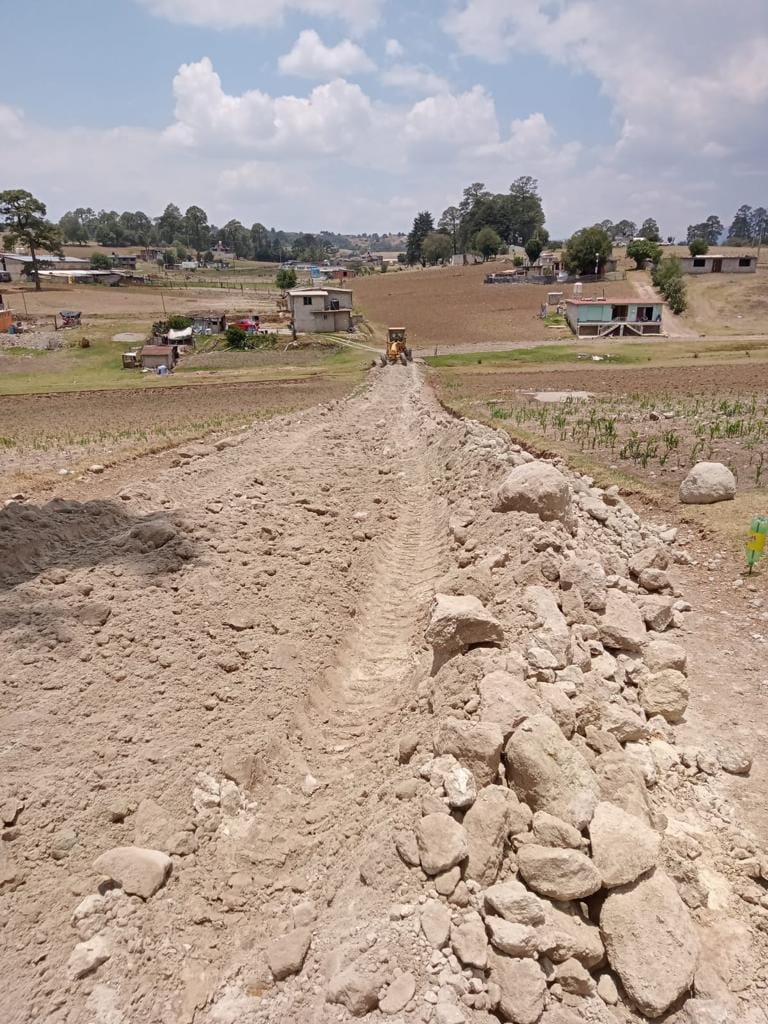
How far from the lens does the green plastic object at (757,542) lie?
9.62 meters

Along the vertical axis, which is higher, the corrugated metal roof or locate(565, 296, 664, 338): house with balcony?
the corrugated metal roof

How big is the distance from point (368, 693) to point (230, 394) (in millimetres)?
29372

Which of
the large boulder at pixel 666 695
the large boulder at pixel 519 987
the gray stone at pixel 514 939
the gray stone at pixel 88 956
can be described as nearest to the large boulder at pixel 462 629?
the large boulder at pixel 666 695

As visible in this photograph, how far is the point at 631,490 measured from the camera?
45.5ft

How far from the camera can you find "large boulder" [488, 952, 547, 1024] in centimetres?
393

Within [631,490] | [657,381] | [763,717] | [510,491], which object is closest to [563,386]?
[657,381]

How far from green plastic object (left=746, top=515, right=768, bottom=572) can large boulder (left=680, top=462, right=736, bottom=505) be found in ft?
8.44

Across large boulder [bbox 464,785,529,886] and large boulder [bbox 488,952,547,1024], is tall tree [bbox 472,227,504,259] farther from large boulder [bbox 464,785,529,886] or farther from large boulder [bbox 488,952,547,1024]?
large boulder [bbox 488,952,547,1024]

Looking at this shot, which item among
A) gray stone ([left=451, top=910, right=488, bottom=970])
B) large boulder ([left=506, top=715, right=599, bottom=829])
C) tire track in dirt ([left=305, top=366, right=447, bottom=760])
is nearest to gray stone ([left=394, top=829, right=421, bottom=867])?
gray stone ([left=451, top=910, right=488, bottom=970])

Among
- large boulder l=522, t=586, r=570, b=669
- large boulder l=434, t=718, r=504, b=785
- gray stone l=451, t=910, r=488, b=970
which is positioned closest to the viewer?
gray stone l=451, t=910, r=488, b=970

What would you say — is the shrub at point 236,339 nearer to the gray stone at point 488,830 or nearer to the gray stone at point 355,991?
the gray stone at point 488,830

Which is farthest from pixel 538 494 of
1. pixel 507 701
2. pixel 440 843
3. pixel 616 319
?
pixel 616 319

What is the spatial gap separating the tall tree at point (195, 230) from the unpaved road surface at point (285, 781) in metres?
200

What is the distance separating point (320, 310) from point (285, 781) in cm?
5696
